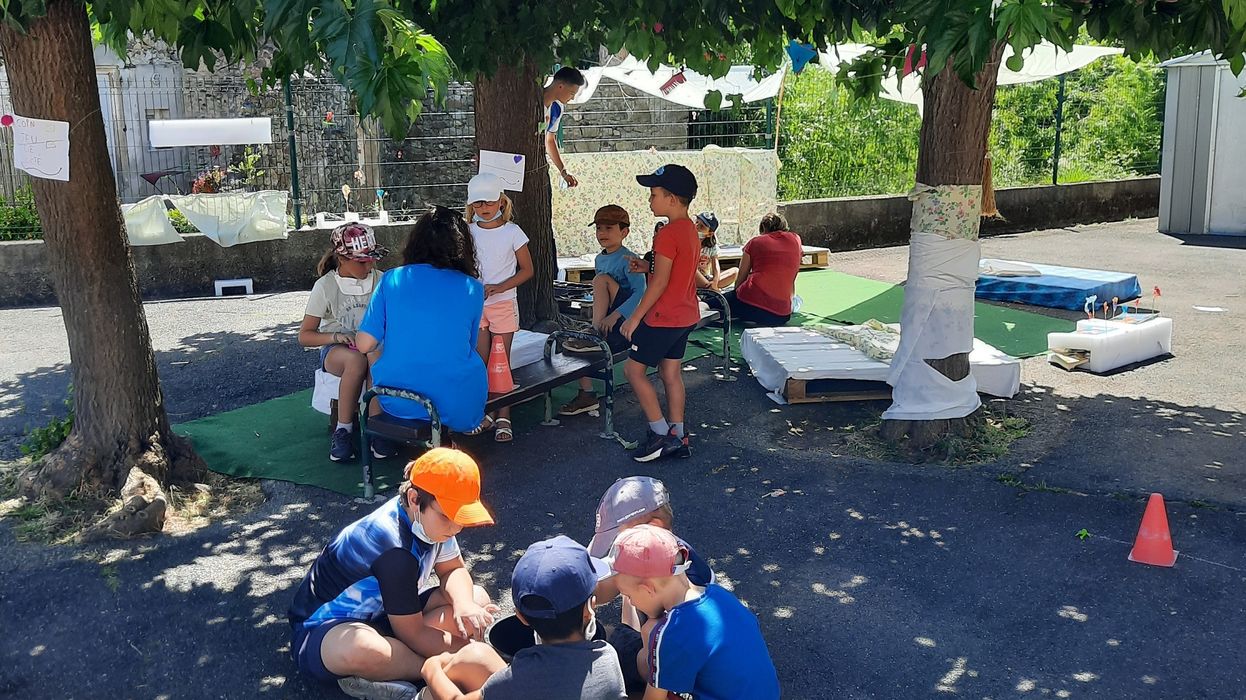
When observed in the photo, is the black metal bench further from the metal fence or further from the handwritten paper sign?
the metal fence

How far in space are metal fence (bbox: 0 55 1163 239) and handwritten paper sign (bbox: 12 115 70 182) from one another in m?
9.05

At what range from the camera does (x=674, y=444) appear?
6.26m

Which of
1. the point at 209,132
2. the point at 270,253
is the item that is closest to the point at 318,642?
the point at 270,253

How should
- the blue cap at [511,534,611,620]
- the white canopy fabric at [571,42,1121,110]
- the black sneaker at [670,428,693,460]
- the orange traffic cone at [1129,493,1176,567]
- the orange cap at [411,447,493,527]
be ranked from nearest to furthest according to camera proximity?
the blue cap at [511,534,611,620] < the orange cap at [411,447,493,527] < the orange traffic cone at [1129,493,1176,567] < the black sneaker at [670,428,693,460] < the white canopy fabric at [571,42,1121,110]

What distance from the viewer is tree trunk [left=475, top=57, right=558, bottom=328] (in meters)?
8.28

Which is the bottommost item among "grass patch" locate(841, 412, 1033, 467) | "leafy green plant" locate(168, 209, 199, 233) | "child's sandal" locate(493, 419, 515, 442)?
"grass patch" locate(841, 412, 1033, 467)

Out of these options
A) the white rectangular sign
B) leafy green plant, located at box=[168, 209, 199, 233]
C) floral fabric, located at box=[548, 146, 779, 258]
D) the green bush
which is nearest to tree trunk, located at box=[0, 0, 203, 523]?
leafy green plant, located at box=[168, 209, 199, 233]

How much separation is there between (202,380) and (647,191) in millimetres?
6832

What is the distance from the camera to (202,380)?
8023mm

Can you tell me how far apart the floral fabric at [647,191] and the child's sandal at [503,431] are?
6737 mm

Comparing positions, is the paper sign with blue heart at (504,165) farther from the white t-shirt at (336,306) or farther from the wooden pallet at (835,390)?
the wooden pallet at (835,390)

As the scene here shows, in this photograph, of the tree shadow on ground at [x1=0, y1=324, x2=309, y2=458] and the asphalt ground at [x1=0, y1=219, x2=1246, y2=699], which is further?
the tree shadow on ground at [x1=0, y1=324, x2=309, y2=458]

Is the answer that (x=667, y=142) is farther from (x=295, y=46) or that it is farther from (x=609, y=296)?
(x=295, y=46)

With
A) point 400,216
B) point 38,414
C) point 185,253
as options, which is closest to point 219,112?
point 400,216
